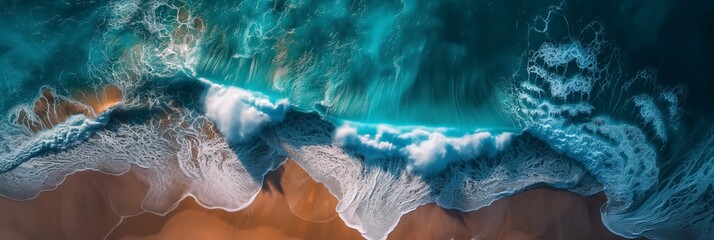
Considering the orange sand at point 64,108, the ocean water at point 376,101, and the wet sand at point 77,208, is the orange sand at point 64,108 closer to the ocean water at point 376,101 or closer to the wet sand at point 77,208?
the ocean water at point 376,101

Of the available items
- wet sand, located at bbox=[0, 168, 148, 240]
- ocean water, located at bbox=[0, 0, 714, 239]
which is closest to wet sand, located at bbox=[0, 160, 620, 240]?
wet sand, located at bbox=[0, 168, 148, 240]

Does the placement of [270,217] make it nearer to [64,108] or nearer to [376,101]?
[376,101]

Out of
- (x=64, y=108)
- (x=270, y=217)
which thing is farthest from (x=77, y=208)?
(x=270, y=217)

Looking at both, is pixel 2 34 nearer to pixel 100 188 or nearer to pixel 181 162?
pixel 100 188

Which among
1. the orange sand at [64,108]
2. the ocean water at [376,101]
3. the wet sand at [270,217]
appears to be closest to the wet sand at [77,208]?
the wet sand at [270,217]

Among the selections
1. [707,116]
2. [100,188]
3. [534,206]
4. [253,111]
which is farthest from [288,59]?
[707,116]

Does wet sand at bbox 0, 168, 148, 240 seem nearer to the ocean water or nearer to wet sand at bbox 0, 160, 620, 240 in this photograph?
wet sand at bbox 0, 160, 620, 240
